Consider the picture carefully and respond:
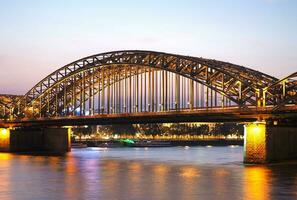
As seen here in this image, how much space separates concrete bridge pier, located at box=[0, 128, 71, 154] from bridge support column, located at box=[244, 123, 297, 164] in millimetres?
53544

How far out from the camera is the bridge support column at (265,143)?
231 ft

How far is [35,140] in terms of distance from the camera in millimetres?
121062

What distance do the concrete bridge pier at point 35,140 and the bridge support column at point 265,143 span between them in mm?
53544

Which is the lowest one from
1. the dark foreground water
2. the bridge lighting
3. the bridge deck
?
the dark foreground water

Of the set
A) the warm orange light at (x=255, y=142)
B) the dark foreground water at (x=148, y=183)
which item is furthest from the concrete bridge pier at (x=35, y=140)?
the warm orange light at (x=255, y=142)

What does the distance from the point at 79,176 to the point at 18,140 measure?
64560mm

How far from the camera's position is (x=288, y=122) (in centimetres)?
7538

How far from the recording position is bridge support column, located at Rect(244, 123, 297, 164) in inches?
2771

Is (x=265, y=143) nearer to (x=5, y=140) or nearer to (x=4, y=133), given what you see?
(x=5, y=140)

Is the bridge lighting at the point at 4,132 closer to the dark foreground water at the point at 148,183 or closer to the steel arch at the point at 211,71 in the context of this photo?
the steel arch at the point at 211,71

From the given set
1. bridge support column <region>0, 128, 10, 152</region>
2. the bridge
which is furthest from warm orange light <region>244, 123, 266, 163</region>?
bridge support column <region>0, 128, 10, 152</region>

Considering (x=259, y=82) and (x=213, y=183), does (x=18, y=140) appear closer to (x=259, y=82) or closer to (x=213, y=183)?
(x=259, y=82)

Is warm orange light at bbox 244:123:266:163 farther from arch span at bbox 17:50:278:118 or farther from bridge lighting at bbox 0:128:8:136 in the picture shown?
bridge lighting at bbox 0:128:8:136

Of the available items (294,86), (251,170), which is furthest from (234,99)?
(251,170)
